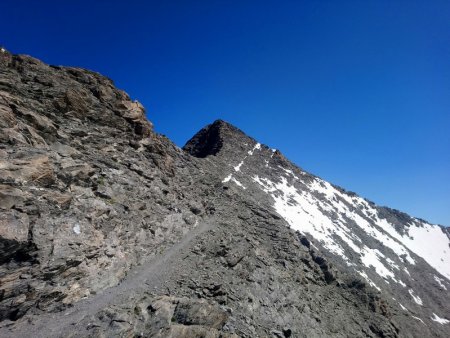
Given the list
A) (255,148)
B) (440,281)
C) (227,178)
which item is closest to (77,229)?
(227,178)

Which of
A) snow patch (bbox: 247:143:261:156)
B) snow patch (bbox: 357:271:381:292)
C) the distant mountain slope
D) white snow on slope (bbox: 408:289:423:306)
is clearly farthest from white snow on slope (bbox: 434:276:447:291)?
snow patch (bbox: 247:143:261:156)

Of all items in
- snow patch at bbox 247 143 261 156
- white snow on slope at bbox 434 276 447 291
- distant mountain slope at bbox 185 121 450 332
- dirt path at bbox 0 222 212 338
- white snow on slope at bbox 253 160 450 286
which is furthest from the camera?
snow patch at bbox 247 143 261 156

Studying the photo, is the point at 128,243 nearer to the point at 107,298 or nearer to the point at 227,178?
the point at 107,298

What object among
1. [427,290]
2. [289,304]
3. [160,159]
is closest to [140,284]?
[289,304]

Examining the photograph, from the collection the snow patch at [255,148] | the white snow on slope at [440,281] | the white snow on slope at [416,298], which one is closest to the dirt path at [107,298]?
the snow patch at [255,148]

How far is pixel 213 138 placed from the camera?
264 feet

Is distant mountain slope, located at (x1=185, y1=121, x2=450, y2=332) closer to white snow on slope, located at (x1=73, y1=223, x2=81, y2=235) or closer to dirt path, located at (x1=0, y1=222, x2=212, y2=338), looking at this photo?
dirt path, located at (x1=0, y1=222, x2=212, y2=338)

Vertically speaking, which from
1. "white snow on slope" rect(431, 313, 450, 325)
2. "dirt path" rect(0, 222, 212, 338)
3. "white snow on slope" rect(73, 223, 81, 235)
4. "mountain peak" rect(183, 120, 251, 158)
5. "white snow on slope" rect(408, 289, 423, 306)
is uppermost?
"mountain peak" rect(183, 120, 251, 158)

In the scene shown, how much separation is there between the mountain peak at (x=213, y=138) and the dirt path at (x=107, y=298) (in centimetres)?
4971

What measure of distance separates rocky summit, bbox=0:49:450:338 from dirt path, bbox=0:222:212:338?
9 cm

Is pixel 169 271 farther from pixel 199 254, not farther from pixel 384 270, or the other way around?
pixel 384 270

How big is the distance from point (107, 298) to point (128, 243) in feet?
18.3

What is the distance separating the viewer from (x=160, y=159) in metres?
35.1

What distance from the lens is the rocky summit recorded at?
15.8 metres
